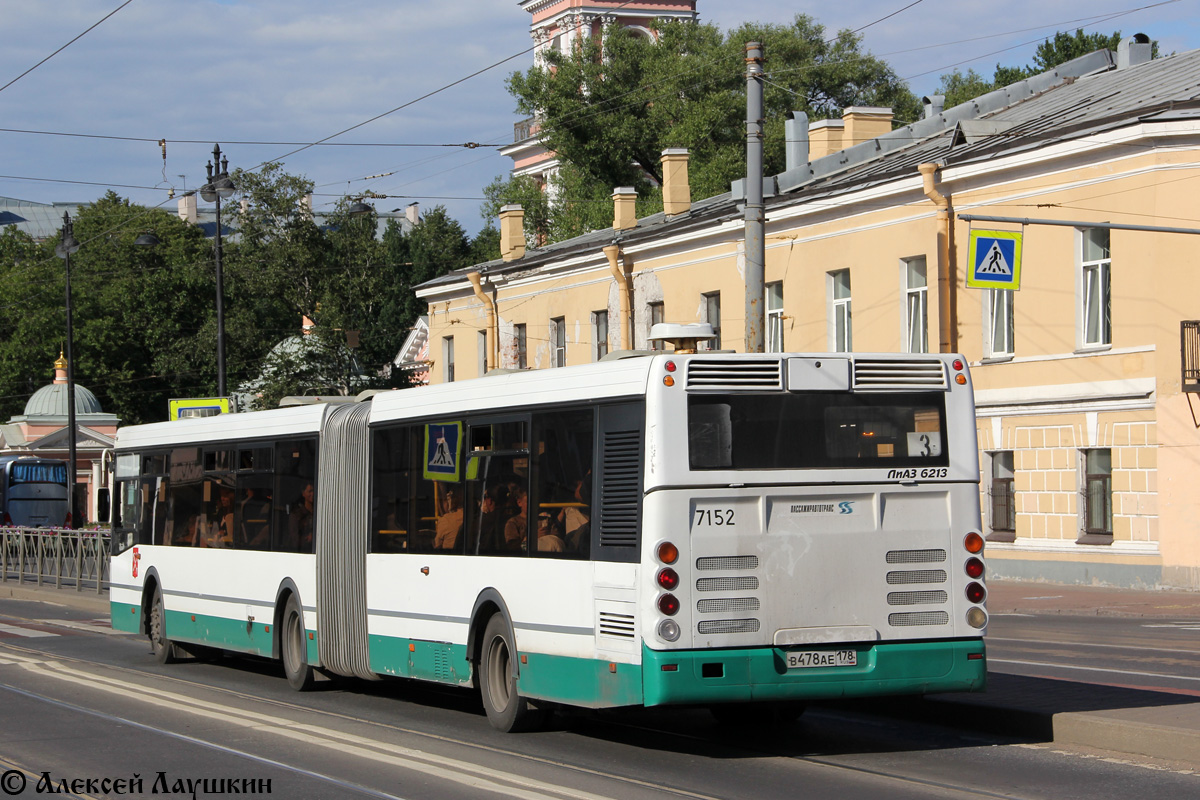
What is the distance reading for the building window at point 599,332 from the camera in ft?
137

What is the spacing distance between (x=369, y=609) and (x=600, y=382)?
4.11 m

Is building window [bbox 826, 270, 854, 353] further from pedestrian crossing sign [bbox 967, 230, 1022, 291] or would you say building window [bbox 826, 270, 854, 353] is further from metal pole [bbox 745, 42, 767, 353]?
metal pole [bbox 745, 42, 767, 353]

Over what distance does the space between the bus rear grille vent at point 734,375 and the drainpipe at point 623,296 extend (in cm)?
3017

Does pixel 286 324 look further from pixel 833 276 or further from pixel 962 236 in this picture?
pixel 962 236

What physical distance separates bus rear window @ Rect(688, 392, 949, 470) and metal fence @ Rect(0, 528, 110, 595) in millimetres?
20283

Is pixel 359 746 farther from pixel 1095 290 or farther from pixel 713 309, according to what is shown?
pixel 713 309

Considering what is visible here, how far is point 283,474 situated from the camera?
15.1 m

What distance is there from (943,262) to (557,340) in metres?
16.0

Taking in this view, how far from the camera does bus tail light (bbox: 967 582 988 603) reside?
10047 mm

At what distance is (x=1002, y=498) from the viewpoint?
2964cm

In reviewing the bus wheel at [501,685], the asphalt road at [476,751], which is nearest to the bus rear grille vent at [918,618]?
the asphalt road at [476,751]

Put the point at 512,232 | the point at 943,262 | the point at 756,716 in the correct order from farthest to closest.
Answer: the point at 512,232 < the point at 943,262 < the point at 756,716

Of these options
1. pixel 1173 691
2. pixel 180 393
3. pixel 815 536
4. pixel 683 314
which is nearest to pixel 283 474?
pixel 815 536

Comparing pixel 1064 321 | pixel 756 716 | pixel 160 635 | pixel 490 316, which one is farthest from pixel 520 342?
pixel 756 716
